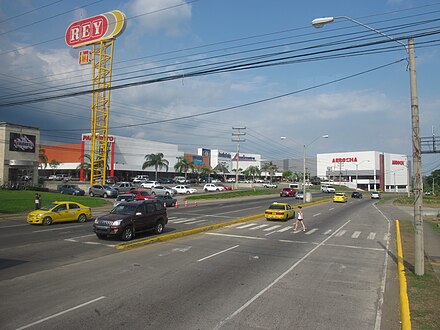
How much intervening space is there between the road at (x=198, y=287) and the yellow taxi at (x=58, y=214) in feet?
21.5

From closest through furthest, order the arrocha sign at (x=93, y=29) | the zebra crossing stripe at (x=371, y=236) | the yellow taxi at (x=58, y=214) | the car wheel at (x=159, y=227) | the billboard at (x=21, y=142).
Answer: the car wheel at (x=159, y=227) → the zebra crossing stripe at (x=371, y=236) → the yellow taxi at (x=58, y=214) → the billboard at (x=21, y=142) → the arrocha sign at (x=93, y=29)

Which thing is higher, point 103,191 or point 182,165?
point 182,165

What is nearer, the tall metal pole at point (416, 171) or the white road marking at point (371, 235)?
the tall metal pole at point (416, 171)

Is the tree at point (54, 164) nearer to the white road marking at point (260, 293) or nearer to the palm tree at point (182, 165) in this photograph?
the palm tree at point (182, 165)

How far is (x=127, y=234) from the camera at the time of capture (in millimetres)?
16344

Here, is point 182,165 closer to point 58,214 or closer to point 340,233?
point 58,214

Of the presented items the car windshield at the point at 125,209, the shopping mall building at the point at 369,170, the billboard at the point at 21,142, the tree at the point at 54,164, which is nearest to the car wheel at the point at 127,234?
the car windshield at the point at 125,209

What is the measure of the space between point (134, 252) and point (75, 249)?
2422 millimetres

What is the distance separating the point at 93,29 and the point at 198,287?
49208 mm

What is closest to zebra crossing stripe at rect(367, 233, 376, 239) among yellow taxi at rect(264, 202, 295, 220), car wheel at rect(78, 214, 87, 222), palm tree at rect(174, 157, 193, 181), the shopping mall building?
yellow taxi at rect(264, 202, 295, 220)

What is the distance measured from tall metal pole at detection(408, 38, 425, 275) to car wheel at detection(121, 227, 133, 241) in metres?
11.3

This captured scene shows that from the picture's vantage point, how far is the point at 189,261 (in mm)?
12297

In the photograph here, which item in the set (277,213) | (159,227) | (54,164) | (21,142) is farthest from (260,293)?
(54,164)

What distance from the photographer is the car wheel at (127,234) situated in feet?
52.9
